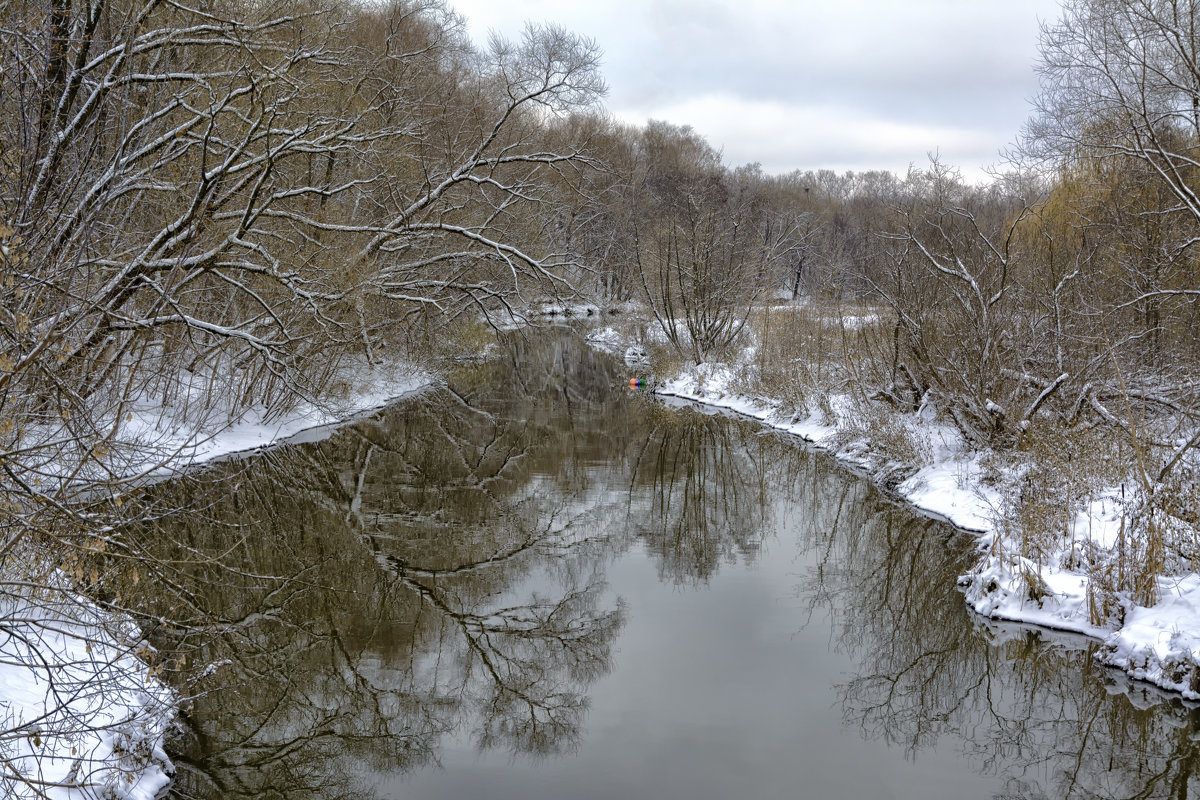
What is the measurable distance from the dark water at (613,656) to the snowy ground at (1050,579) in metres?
0.26

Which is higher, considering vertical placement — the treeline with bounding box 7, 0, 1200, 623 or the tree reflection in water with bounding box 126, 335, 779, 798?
the treeline with bounding box 7, 0, 1200, 623

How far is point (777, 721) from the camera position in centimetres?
710

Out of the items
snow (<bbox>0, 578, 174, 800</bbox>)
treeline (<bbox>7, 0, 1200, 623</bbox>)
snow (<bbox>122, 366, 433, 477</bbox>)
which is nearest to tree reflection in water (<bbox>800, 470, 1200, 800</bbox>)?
treeline (<bbox>7, 0, 1200, 623</bbox>)

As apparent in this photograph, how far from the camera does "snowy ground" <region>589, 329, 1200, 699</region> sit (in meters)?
7.31

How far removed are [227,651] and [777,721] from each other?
186 inches

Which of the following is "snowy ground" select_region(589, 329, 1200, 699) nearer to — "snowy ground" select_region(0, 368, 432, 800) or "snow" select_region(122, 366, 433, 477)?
"snowy ground" select_region(0, 368, 432, 800)

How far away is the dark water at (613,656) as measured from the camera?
6332mm

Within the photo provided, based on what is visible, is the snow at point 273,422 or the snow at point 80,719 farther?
the snow at point 273,422

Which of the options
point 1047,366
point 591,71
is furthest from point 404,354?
point 1047,366

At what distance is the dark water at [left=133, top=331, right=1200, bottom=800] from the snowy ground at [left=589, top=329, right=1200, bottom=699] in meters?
0.26

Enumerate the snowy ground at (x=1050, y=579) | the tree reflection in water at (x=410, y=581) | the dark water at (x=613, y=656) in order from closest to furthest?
the dark water at (x=613, y=656), the tree reflection in water at (x=410, y=581), the snowy ground at (x=1050, y=579)

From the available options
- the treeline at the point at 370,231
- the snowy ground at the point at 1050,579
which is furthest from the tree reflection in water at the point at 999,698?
the treeline at the point at 370,231

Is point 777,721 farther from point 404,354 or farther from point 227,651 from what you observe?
point 404,354

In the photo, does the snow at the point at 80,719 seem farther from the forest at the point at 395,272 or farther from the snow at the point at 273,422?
the snow at the point at 273,422
